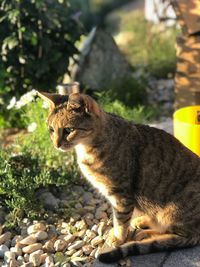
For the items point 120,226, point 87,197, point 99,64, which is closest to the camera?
point 120,226

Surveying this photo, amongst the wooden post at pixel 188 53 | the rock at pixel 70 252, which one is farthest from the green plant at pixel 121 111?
the rock at pixel 70 252

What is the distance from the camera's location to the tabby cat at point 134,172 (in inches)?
134

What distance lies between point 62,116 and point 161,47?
514 centimetres

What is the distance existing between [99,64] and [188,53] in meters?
1.50

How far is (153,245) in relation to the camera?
3.51 m

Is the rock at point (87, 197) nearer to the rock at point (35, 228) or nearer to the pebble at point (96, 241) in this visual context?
the rock at point (35, 228)

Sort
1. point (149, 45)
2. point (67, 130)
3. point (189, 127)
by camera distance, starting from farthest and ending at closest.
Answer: point (149, 45) → point (189, 127) → point (67, 130)

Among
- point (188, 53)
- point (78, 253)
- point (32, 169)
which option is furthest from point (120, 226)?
point (188, 53)

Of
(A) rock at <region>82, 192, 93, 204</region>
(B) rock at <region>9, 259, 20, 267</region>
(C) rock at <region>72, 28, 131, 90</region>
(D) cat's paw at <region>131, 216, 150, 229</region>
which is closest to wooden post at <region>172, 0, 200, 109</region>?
(C) rock at <region>72, 28, 131, 90</region>

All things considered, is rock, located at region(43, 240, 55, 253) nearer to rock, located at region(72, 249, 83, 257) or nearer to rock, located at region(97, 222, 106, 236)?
rock, located at region(72, 249, 83, 257)

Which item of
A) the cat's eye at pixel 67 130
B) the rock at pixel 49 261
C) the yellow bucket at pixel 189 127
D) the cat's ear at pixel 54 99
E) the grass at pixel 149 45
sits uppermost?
the cat's ear at pixel 54 99

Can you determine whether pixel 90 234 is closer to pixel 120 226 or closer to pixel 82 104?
pixel 120 226

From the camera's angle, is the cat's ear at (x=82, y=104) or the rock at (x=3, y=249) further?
the rock at (x=3, y=249)

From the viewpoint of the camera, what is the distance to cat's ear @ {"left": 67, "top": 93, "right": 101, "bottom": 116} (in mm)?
3180
